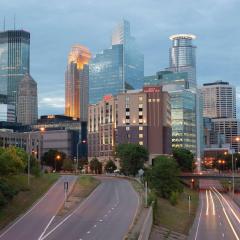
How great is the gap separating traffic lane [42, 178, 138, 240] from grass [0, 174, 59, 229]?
7487mm

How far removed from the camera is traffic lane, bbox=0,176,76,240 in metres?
66.6

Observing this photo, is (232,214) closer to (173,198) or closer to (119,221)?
(173,198)

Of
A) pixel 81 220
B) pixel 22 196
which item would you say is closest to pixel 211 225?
pixel 22 196

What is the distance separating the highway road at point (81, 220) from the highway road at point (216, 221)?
41.5 ft

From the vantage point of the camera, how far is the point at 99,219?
79.1m

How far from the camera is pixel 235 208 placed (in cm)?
15525

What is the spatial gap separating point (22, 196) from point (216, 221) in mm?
43853

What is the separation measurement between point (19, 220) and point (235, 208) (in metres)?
89.2

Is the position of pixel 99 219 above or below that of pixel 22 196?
below

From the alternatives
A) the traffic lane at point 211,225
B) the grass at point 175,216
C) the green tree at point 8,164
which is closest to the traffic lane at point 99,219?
the grass at point 175,216

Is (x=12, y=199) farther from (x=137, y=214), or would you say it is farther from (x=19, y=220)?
(x=137, y=214)

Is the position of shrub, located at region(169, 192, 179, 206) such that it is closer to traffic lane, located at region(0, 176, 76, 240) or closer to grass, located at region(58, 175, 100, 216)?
grass, located at region(58, 175, 100, 216)

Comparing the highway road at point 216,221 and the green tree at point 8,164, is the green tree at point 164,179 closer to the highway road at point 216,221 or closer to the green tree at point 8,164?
the highway road at point 216,221

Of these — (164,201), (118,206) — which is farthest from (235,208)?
(118,206)
